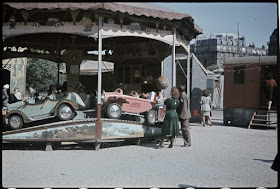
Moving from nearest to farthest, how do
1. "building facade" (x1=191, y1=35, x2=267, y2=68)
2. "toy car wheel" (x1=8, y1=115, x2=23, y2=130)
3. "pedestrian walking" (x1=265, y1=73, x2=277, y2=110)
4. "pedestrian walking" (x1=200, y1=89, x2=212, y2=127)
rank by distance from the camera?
1. "toy car wheel" (x1=8, y1=115, x2=23, y2=130)
2. "pedestrian walking" (x1=265, y1=73, x2=277, y2=110)
3. "pedestrian walking" (x1=200, y1=89, x2=212, y2=127)
4. "building facade" (x1=191, y1=35, x2=267, y2=68)

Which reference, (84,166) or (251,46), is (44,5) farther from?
(251,46)

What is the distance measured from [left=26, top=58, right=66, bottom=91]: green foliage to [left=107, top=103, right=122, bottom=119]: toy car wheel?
1290 inches

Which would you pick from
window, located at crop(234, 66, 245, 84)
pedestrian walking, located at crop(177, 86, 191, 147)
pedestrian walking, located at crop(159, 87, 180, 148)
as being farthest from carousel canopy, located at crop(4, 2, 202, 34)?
window, located at crop(234, 66, 245, 84)

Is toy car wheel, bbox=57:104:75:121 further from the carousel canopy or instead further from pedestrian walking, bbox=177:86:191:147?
pedestrian walking, bbox=177:86:191:147

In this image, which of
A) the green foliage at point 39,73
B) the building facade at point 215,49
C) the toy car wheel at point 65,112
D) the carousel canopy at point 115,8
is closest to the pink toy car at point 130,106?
the toy car wheel at point 65,112

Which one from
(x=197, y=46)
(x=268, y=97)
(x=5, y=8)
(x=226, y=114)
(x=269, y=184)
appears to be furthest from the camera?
(x=197, y=46)

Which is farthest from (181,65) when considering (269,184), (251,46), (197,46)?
(251,46)

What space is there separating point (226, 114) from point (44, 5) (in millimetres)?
12414

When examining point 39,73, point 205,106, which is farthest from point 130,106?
point 39,73

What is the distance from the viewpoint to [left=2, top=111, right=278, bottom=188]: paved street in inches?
225

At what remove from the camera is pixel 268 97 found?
16.2m

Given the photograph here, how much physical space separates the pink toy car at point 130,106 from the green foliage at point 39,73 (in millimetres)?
32215

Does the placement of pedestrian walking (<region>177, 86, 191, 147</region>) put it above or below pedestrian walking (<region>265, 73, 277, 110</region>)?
below

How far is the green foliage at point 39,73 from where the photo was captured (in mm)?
40906
